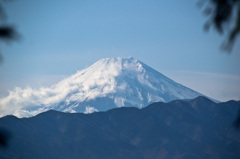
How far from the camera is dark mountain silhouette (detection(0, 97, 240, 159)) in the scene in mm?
105500

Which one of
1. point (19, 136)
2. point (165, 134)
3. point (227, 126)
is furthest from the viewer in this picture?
point (227, 126)

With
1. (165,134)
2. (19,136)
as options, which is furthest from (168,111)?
(19,136)

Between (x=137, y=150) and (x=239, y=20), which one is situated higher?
(x=239, y=20)

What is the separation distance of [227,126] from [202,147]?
19676 mm

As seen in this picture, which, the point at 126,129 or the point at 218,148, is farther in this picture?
the point at 126,129

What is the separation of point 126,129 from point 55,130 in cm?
2030

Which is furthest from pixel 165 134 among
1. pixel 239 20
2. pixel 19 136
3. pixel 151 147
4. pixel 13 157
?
pixel 239 20

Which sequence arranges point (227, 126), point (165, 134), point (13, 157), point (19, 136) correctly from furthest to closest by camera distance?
point (227, 126), point (165, 134), point (19, 136), point (13, 157)

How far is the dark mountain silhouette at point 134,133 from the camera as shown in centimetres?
10550

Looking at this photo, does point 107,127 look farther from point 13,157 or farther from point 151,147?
point 13,157

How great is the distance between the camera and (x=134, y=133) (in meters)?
122

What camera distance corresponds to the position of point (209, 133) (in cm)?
12169

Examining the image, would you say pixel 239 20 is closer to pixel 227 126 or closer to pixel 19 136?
pixel 19 136

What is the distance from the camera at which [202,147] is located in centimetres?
11131
